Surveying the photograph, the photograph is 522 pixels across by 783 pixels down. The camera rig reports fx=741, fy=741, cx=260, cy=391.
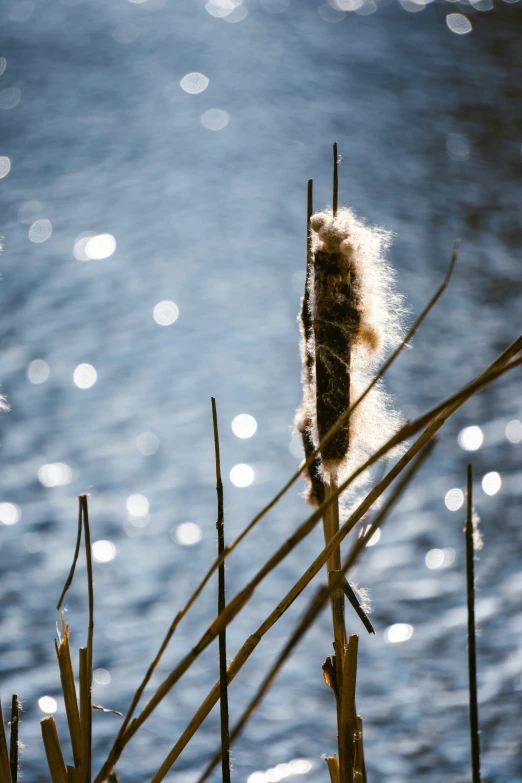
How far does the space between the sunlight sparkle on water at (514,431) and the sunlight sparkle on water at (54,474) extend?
1.25 m

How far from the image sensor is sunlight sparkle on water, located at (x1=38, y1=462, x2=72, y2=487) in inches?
79.7

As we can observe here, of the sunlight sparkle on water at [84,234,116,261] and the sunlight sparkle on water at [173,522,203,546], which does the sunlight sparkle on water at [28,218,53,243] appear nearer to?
the sunlight sparkle on water at [84,234,116,261]

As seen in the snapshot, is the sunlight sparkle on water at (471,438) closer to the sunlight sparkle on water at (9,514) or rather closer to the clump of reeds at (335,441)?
the sunlight sparkle on water at (9,514)

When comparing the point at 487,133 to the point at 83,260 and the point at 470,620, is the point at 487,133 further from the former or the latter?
the point at 470,620

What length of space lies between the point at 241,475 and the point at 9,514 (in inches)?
24.3

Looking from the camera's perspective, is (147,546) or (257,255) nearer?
(147,546)

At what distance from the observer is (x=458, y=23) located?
391 cm

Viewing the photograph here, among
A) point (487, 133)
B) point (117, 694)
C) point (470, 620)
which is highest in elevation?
point (487, 133)

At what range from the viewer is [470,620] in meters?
0.37

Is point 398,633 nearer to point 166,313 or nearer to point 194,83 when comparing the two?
point 166,313

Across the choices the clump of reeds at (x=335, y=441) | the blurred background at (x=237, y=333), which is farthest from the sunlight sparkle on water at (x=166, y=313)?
the clump of reeds at (x=335, y=441)

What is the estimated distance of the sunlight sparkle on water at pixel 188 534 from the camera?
73.4 inches

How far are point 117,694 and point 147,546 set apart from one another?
1.59 ft

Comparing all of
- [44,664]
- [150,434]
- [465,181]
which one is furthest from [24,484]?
[465,181]
